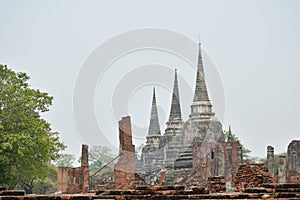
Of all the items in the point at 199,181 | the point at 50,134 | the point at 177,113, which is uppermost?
the point at 177,113

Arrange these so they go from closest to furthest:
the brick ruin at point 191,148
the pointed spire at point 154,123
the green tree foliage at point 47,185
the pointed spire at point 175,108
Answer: the brick ruin at point 191,148, the green tree foliage at point 47,185, the pointed spire at point 175,108, the pointed spire at point 154,123

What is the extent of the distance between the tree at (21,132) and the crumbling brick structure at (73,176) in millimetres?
935

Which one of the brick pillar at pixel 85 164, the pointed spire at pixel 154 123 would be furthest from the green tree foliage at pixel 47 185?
the brick pillar at pixel 85 164

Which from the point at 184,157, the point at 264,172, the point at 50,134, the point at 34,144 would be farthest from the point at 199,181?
the point at 264,172

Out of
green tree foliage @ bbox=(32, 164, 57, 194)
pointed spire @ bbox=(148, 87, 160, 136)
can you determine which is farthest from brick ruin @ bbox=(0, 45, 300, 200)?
green tree foliage @ bbox=(32, 164, 57, 194)

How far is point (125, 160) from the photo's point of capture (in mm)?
19156

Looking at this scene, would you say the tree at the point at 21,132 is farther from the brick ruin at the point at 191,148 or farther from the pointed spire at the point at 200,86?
the pointed spire at the point at 200,86

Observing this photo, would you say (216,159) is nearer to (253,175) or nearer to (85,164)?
(85,164)

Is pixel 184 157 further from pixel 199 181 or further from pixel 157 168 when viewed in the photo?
pixel 199 181

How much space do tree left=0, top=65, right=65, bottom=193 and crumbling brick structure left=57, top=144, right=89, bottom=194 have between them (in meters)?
0.94

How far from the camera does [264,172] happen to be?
12500mm

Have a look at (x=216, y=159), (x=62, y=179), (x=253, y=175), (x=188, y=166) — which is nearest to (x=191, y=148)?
(x=188, y=166)

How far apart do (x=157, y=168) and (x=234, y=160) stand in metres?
6.71

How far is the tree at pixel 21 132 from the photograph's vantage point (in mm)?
27734
